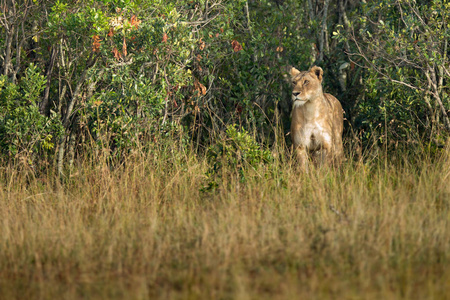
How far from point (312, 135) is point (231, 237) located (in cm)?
285

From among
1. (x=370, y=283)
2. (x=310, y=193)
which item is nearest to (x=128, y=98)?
(x=310, y=193)

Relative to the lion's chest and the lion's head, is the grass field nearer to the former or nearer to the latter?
the lion's chest

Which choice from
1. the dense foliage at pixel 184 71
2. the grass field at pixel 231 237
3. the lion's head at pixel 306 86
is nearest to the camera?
the grass field at pixel 231 237

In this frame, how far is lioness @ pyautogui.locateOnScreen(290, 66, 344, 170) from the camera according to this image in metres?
7.44

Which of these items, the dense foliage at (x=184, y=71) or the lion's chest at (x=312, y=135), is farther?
the dense foliage at (x=184, y=71)

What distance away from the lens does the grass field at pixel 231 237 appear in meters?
4.39

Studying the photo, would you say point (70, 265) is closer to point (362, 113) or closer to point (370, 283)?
point (370, 283)

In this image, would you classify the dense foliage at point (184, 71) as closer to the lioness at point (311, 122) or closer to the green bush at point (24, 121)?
the green bush at point (24, 121)

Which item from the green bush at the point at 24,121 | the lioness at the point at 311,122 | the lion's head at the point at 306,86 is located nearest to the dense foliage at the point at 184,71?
the green bush at the point at 24,121

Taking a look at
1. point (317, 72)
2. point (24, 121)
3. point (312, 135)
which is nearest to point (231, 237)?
point (312, 135)

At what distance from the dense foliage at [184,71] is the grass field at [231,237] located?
0.95 meters

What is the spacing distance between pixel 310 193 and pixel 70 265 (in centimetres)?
265

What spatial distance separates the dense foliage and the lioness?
1.80 feet

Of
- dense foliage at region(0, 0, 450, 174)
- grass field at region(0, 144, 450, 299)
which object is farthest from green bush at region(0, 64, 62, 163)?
grass field at region(0, 144, 450, 299)
